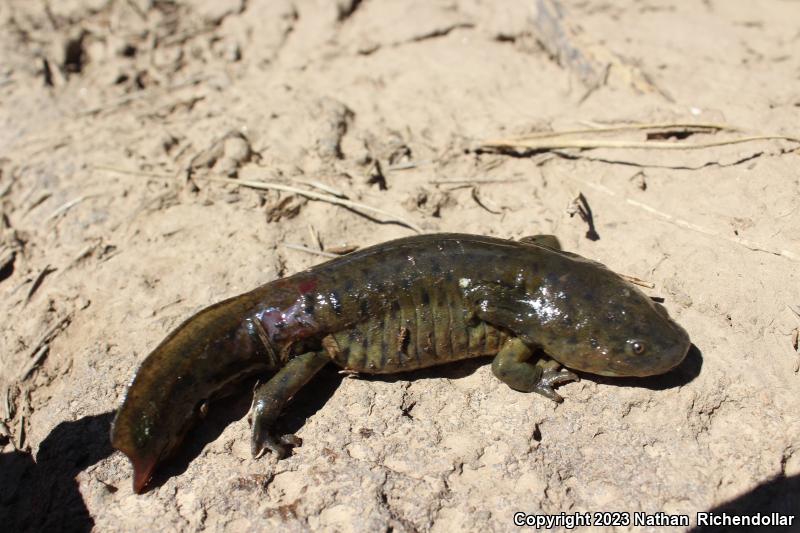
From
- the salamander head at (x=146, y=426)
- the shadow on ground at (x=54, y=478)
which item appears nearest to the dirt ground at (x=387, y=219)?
the shadow on ground at (x=54, y=478)

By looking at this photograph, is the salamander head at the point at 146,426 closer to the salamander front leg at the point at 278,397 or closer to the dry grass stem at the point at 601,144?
the salamander front leg at the point at 278,397

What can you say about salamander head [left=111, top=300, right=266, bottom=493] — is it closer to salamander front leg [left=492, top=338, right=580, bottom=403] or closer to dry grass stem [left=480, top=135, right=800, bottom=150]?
salamander front leg [left=492, top=338, right=580, bottom=403]

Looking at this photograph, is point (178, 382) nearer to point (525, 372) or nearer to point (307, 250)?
point (307, 250)

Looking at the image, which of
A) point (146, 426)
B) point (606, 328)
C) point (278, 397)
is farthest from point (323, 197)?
point (606, 328)

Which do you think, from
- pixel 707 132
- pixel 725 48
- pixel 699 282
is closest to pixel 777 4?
pixel 725 48

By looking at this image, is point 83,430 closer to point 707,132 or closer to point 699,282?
point 699,282

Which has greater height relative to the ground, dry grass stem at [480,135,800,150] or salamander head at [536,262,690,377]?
dry grass stem at [480,135,800,150]

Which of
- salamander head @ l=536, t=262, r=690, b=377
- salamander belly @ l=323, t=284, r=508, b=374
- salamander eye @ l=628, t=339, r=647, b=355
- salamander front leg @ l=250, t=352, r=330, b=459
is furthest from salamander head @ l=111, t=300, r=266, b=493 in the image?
salamander eye @ l=628, t=339, r=647, b=355
